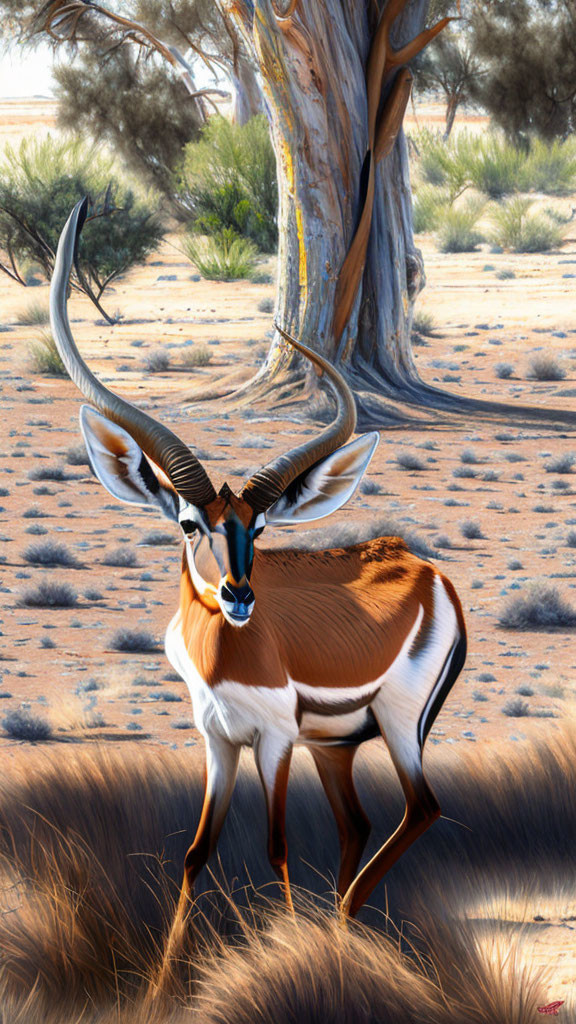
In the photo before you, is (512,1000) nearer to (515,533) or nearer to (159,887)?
(159,887)

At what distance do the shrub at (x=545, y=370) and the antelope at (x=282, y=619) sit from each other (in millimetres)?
15057

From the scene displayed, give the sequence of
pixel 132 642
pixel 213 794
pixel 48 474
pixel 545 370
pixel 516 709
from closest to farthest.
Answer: pixel 213 794 < pixel 516 709 < pixel 132 642 < pixel 48 474 < pixel 545 370

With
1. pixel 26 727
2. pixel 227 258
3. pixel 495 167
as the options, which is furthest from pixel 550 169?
pixel 26 727

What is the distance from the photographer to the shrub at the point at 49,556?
953 cm

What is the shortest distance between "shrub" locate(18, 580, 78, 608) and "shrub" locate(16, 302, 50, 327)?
50.9 ft

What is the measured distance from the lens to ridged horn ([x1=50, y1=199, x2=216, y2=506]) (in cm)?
315

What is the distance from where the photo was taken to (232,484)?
1166 cm

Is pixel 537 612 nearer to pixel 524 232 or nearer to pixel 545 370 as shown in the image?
pixel 545 370

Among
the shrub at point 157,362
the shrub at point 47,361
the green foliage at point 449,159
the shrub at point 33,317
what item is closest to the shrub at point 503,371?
the shrub at point 157,362

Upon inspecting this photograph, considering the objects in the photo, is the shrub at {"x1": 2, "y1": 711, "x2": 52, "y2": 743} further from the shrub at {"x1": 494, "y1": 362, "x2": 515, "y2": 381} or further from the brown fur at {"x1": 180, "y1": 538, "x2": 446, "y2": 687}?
the shrub at {"x1": 494, "y1": 362, "x2": 515, "y2": 381}

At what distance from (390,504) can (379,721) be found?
25.7 ft

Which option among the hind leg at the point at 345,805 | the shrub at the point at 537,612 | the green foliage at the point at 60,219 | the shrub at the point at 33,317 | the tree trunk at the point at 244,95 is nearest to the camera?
the hind leg at the point at 345,805

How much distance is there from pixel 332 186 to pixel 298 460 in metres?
11.0
